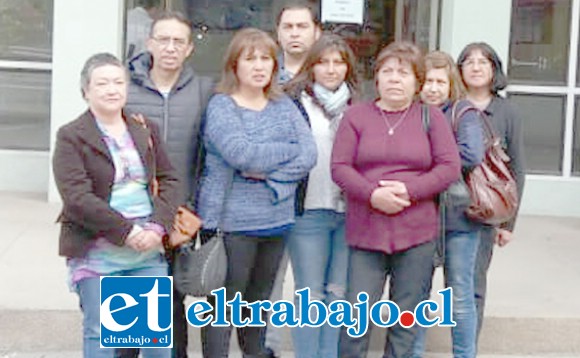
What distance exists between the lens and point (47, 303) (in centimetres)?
604

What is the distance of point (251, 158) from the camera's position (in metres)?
4.59

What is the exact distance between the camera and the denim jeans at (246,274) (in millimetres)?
4754

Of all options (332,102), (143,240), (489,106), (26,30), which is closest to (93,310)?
(143,240)

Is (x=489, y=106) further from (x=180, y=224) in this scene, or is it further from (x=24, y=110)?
(x=24, y=110)

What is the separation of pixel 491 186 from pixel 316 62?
1.05 metres

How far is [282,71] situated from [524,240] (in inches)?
147

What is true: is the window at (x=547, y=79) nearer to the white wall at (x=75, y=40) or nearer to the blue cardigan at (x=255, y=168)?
the white wall at (x=75, y=40)

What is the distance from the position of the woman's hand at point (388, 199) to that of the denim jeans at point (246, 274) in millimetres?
584

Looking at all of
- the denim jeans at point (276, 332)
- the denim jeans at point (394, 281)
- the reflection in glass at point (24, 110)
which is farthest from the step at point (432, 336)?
the reflection in glass at point (24, 110)

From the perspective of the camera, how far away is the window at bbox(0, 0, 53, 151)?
9.54m

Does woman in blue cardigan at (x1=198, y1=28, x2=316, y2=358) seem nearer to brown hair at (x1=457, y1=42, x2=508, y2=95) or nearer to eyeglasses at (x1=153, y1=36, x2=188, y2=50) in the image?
eyeglasses at (x1=153, y1=36, x2=188, y2=50)

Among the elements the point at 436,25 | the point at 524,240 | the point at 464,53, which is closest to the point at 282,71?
the point at 464,53

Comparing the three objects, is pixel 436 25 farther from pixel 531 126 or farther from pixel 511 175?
pixel 511 175

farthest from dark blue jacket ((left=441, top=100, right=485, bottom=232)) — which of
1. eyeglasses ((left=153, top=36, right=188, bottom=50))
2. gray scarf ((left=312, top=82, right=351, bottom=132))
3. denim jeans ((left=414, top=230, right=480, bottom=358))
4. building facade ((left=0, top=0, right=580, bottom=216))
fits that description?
building facade ((left=0, top=0, right=580, bottom=216))
